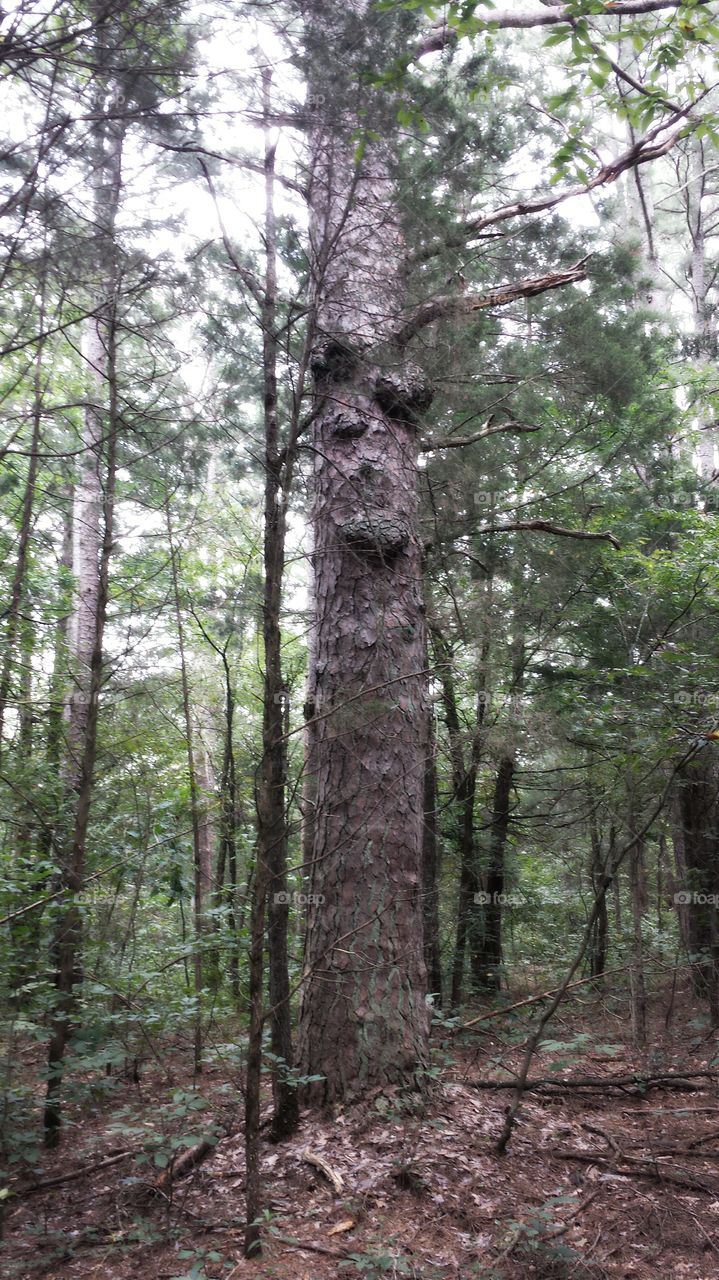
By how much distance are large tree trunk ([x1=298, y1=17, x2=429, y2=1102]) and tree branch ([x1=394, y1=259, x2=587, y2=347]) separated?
0.59ft

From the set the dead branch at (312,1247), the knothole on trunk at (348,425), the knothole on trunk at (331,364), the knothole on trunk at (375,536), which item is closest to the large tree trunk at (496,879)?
the knothole on trunk at (375,536)

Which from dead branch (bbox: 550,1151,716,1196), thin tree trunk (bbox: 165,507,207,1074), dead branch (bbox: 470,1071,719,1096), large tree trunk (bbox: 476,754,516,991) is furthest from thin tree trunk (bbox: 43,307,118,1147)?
large tree trunk (bbox: 476,754,516,991)

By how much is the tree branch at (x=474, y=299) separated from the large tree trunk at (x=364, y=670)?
18 centimetres

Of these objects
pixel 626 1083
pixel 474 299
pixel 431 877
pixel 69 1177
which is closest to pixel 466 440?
pixel 474 299

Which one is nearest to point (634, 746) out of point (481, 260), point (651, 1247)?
point (651, 1247)

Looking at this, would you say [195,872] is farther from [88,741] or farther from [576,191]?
[576,191]

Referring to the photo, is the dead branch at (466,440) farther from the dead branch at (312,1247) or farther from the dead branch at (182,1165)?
the dead branch at (312,1247)

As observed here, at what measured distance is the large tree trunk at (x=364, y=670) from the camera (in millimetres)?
4352

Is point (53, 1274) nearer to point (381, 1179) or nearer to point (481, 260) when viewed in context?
point (381, 1179)

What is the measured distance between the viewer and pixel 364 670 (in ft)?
16.1

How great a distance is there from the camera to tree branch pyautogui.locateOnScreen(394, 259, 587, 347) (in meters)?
5.35

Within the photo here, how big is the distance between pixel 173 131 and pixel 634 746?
496 centimetres

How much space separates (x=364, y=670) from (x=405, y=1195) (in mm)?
2711

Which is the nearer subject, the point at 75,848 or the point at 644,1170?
the point at 644,1170
